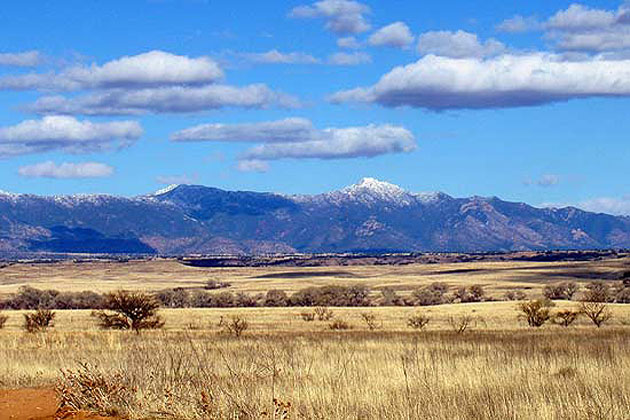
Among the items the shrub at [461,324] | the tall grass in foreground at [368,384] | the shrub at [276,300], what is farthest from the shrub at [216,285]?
the tall grass in foreground at [368,384]

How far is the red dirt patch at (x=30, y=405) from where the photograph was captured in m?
13.5

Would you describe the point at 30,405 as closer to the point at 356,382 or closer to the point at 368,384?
the point at 356,382

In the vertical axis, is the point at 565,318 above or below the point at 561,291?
above

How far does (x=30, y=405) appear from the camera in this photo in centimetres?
1501

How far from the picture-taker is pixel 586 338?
28469mm

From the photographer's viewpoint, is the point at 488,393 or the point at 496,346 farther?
the point at 496,346

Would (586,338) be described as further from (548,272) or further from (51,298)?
(548,272)

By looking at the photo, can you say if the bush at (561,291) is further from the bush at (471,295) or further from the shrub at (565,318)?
the shrub at (565,318)

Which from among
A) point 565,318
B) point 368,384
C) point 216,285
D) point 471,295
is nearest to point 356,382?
point 368,384

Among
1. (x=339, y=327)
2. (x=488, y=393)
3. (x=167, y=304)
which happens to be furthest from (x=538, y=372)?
(x=167, y=304)

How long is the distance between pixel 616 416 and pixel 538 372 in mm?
5327

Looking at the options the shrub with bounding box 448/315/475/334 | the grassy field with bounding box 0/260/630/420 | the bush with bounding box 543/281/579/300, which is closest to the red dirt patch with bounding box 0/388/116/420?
the grassy field with bounding box 0/260/630/420

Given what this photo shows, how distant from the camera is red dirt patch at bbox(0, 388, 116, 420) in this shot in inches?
530

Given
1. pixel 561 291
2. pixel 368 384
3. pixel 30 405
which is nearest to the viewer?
pixel 30 405
